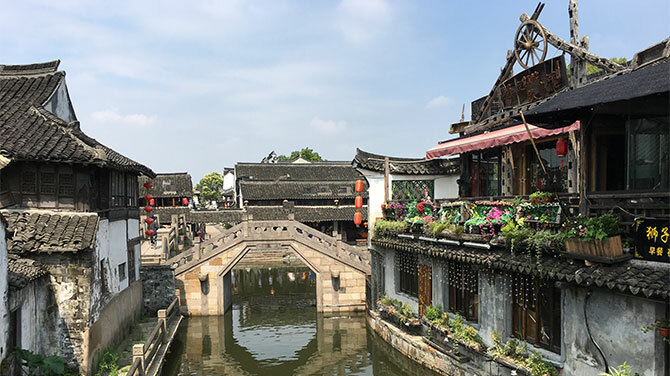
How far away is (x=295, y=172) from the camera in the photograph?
1859 inches

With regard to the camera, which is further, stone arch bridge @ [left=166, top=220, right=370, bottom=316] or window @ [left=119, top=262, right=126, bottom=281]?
stone arch bridge @ [left=166, top=220, right=370, bottom=316]

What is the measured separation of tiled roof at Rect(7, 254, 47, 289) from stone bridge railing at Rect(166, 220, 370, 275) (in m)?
10.6

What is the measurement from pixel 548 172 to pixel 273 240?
12923 millimetres

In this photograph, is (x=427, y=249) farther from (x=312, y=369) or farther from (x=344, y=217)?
(x=344, y=217)

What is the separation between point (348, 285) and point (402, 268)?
602 cm

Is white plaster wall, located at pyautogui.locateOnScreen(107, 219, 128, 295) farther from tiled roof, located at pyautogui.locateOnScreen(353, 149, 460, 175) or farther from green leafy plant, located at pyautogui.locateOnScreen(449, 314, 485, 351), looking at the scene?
green leafy plant, located at pyautogui.locateOnScreen(449, 314, 485, 351)

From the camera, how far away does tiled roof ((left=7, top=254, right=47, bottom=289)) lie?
976 centimetres

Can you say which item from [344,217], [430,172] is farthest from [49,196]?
[344,217]

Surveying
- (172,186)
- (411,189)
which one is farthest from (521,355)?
(172,186)

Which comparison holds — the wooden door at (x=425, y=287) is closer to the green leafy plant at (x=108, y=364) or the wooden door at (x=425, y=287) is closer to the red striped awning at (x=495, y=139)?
the red striped awning at (x=495, y=139)

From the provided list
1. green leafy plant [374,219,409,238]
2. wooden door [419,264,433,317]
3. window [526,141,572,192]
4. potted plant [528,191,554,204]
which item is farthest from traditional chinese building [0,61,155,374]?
window [526,141,572,192]

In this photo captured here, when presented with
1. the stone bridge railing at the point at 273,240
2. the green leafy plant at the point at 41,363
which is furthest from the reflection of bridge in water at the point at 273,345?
the green leafy plant at the point at 41,363

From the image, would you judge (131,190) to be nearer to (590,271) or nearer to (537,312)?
(537,312)

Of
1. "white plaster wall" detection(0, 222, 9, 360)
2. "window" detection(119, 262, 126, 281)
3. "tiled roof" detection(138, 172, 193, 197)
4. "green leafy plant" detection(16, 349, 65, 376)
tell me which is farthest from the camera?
"tiled roof" detection(138, 172, 193, 197)
